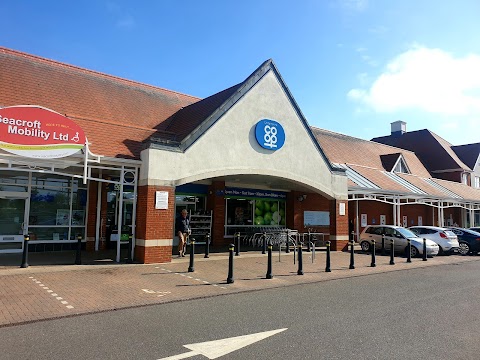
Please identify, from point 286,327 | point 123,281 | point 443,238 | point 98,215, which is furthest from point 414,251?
point 98,215

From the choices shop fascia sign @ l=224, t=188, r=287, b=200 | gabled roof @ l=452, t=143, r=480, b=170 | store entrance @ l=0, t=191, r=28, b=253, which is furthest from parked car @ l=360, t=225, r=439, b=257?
gabled roof @ l=452, t=143, r=480, b=170

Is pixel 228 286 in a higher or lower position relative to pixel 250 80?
lower

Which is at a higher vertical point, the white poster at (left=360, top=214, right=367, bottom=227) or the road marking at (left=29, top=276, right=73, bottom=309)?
the white poster at (left=360, top=214, right=367, bottom=227)

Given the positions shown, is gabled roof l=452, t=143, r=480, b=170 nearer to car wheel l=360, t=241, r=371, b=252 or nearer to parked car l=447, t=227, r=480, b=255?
parked car l=447, t=227, r=480, b=255

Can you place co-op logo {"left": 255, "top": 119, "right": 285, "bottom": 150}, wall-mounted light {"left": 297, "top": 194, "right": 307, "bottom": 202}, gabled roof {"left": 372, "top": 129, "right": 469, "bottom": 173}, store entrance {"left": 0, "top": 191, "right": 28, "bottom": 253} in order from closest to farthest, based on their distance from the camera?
store entrance {"left": 0, "top": 191, "right": 28, "bottom": 253}
co-op logo {"left": 255, "top": 119, "right": 285, "bottom": 150}
wall-mounted light {"left": 297, "top": 194, "right": 307, "bottom": 202}
gabled roof {"left": 372, "top": 129, "right": 469, "bottom": 173}

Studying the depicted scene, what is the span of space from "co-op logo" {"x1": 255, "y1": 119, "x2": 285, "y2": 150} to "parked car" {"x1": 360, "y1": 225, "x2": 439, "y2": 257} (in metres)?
6.64

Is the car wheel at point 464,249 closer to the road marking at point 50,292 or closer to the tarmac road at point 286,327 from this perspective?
the tarmac road at point 286,327

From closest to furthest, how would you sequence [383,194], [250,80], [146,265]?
[146,265], [250,80], [383,194]

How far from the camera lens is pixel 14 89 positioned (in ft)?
46.5

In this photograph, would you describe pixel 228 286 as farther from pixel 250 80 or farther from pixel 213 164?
pixel 250 80

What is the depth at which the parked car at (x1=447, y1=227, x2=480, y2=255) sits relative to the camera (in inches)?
770

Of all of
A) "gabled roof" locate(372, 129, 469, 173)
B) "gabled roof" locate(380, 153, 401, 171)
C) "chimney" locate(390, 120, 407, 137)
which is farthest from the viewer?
"chimney" locate(390, 120, 407, 137)

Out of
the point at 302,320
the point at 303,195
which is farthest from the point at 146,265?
the point at 303,195

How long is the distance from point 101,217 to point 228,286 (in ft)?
28.1
